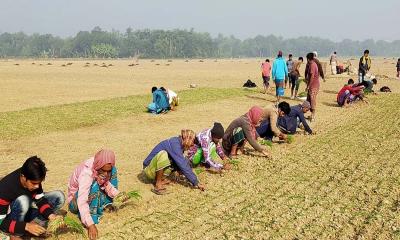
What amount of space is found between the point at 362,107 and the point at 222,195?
11.9 metres

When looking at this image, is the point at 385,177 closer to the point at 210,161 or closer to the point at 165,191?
the point at 210,161

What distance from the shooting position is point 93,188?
5.75m

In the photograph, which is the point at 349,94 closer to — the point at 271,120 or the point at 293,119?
the point at 293,119

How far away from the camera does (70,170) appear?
28.7 ft

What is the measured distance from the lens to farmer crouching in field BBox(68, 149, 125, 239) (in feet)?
17.8

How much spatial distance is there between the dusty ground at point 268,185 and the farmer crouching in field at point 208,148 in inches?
14.4

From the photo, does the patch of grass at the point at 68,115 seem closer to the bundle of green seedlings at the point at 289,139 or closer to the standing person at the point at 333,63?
the bundle of green seedlings at the point at 289,139

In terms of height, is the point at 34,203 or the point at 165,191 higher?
the point at 34,203

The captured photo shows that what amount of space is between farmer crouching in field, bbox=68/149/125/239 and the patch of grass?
6918 millimetres

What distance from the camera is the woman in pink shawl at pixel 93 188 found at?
214 inches

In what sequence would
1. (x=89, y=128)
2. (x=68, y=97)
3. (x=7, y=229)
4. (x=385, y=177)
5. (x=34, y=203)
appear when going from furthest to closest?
1. (x=68, y=97)
2. (x=89, y=128)
3. (x=385, y=177)
4. (x=34, y=203)
5. (x=7, y=229)

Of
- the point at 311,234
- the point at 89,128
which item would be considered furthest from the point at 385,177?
the point at 89,128

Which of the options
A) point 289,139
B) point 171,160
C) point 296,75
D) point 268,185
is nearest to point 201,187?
point 171,160

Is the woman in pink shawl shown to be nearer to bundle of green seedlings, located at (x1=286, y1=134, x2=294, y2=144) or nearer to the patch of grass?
bundle of green seedlings, located at (x1=286, y1=134, x2=294, y2=144)
